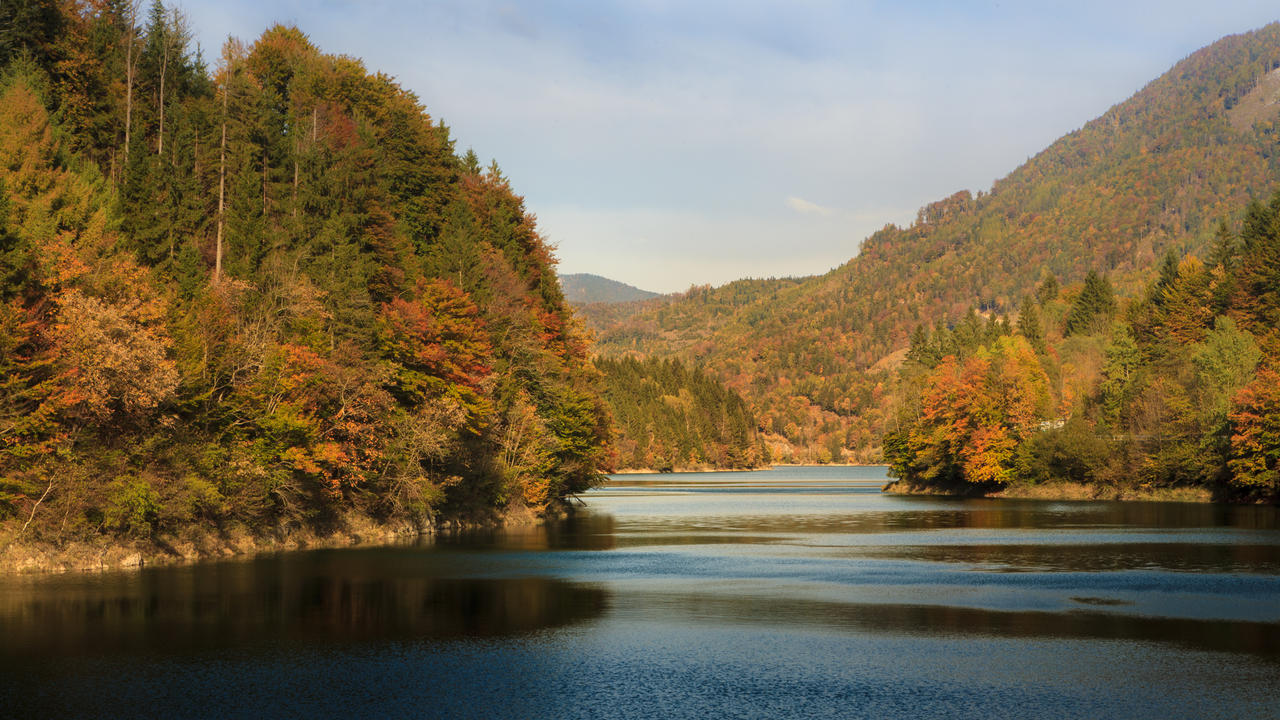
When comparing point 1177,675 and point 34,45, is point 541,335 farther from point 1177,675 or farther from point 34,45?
point 1177,675

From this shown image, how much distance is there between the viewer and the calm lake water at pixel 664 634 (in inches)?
890

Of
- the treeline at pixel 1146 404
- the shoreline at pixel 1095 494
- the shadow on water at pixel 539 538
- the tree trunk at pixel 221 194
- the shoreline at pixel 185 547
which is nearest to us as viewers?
the shoreline at pixel 185 547

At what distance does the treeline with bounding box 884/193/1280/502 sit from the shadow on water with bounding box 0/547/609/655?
250 ft

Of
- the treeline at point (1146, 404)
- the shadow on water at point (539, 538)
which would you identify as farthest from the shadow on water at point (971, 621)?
the treeline at point (1146, 404)

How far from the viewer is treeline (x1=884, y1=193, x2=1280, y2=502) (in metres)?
95.5

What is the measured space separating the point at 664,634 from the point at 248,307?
132ft

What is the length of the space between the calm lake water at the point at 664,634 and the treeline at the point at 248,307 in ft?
17.7

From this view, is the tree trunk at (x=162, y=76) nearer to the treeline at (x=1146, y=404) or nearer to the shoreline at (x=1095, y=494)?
the treeline at (x=1146, y=404)

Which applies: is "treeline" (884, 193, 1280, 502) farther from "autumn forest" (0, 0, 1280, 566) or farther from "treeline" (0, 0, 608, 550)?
"treeline" (0, 0, 608, 550)

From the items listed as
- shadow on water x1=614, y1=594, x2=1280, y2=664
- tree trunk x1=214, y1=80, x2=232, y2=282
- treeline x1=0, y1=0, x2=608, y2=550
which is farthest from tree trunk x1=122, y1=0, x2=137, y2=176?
shadow on water x1=614, y1=594, x2=1280, y2=664

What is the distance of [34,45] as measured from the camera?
69500 millimetres

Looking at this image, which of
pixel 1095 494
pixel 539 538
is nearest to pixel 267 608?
pixel 539 538

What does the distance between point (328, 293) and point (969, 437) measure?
86.8 metres

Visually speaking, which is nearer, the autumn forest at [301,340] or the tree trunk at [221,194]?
the autumn forest at [301,340]
